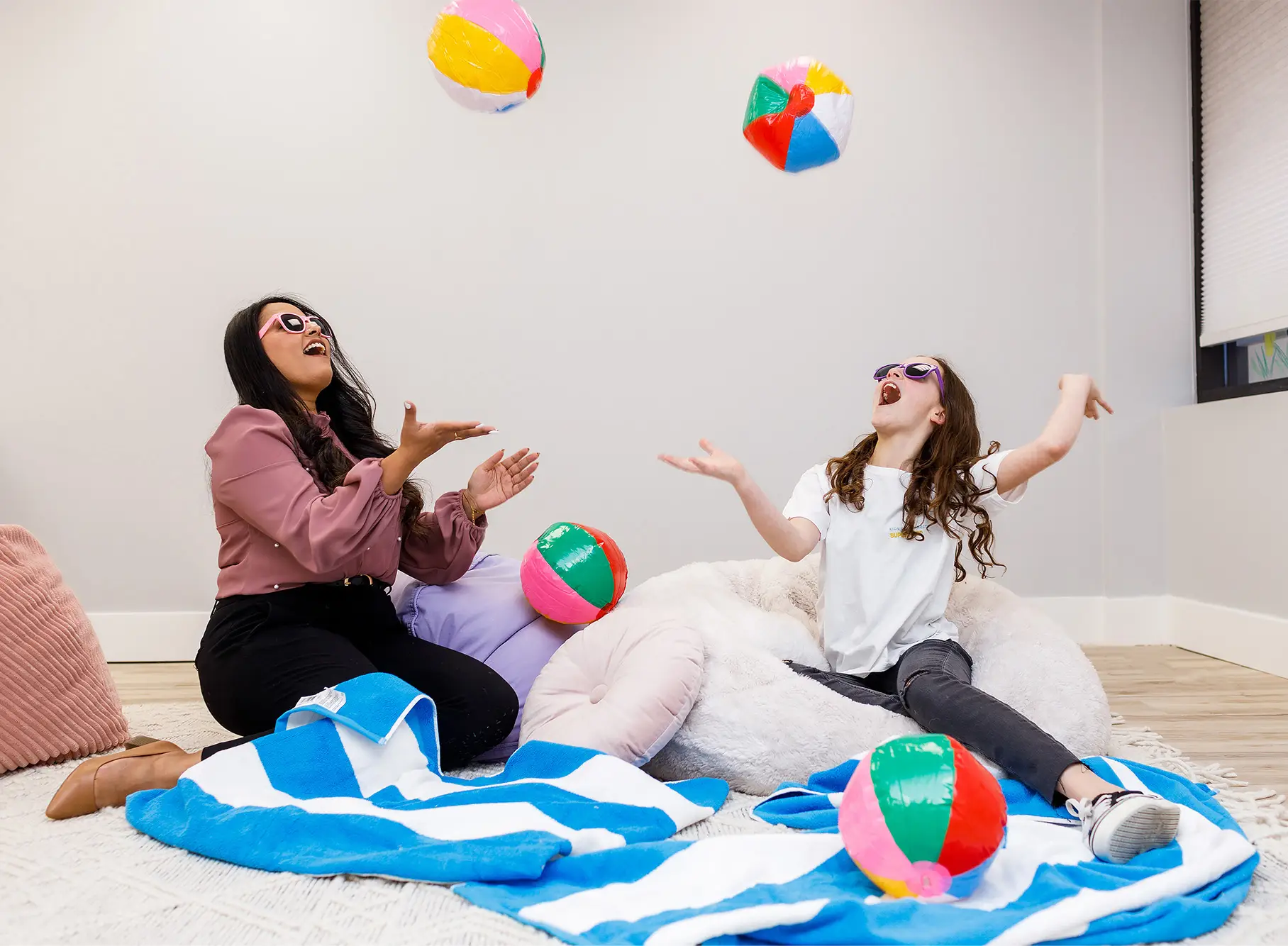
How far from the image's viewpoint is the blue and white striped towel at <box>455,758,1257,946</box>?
98cm

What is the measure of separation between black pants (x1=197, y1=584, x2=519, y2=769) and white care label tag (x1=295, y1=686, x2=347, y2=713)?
0.41 ft

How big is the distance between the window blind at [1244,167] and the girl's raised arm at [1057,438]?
1.45m

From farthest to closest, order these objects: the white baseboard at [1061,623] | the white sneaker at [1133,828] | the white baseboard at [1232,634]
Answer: the white baseboard at [1061,623], the white baseboard at [1232,634], the white sneaker at [1133,828]

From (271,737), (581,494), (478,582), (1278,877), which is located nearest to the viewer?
(1278,877)

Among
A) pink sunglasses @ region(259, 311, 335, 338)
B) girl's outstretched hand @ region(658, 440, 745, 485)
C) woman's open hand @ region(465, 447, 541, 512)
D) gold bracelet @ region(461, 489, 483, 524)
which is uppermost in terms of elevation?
pink sunglasses @ region(259, 311, 335, 338)

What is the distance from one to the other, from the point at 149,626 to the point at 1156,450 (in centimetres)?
353

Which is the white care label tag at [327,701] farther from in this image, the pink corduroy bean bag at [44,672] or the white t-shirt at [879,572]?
the white t-shirt at [879,572]

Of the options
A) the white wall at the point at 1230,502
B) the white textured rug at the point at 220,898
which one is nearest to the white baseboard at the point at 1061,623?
the white wall at the point at 1230,502

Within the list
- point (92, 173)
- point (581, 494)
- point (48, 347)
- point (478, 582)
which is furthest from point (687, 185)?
point (48, 347)

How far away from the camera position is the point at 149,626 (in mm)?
3213

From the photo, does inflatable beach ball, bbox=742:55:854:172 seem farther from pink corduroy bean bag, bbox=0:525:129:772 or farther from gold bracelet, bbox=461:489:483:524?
pink corduroy bean bag, bbox=0:525:129:772

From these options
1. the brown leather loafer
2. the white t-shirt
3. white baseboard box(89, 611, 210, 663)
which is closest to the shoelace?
the white t-shirt

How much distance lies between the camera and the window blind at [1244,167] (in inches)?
110

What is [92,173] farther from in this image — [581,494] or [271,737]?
[271,737]
